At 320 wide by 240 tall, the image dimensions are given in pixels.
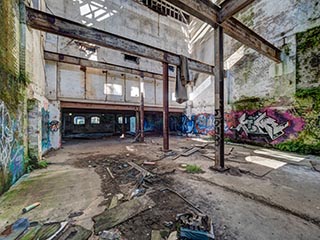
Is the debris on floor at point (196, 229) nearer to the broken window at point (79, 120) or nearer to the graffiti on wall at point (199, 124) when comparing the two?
the graffiti on wall at point (199, 124)

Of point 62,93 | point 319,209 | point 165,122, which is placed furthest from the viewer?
point 62,93

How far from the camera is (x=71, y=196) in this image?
3012mm

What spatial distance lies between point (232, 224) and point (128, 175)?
282cm

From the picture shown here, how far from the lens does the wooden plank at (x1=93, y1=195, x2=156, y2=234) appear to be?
210 centimetres

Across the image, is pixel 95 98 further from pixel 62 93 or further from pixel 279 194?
pixel 279 194

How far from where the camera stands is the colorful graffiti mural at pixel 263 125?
7.21 metres

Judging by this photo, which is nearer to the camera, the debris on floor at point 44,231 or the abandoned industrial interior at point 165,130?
the debris on floor at point 44,231

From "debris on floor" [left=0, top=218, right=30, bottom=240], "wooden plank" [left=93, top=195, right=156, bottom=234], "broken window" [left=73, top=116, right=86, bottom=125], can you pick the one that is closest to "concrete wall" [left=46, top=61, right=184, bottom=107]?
"debris on floor" [left=0, top=218, right=30, bottom=240]

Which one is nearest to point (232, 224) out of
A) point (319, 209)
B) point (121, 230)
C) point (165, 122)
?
point (121, 230)

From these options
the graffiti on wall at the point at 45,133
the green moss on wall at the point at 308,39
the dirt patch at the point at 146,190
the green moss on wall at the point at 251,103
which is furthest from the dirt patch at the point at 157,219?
the green moss on wall at the point at 308,39

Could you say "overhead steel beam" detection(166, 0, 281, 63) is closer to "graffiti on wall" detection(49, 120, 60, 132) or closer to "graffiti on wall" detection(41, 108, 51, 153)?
"graffiti on wall" detection(41, 108, 51, 153)

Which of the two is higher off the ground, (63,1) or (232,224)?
(63,1)

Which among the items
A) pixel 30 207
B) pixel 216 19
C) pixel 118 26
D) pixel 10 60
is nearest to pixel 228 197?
pixel 30 207

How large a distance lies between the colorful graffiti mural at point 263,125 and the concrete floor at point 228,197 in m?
3.22
